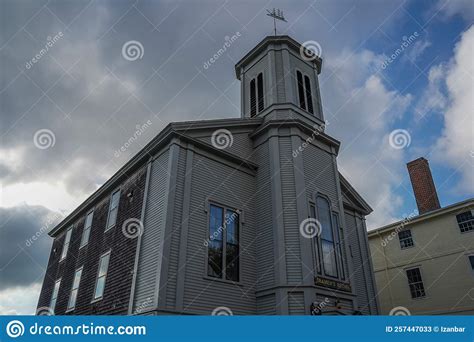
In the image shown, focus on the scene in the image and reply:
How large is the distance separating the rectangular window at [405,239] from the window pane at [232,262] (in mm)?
16181

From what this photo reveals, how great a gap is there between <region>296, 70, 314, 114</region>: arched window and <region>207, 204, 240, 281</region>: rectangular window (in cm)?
683

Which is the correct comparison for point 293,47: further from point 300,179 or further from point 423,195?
point 423,195

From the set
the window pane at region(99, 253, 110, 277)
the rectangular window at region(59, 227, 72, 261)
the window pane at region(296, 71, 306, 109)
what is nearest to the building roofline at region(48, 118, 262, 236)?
the window pane at region(296, 71, 306, 109)

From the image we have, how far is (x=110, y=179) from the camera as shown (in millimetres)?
16797

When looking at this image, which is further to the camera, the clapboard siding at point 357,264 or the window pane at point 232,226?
the clapboard siding at point 357,264

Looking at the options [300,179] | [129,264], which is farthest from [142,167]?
[300,179]

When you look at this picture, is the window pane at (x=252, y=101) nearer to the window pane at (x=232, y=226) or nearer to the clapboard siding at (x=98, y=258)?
the window pane at (x=232, y=226)

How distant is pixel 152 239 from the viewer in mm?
11844

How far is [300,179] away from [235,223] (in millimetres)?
3093

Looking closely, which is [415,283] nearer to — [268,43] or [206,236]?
[206,236]

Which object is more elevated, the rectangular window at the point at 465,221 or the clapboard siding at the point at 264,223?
the rectangular window at the point at 465,221

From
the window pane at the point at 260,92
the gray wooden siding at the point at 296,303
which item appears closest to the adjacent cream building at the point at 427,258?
the window pane at the point at 260,92

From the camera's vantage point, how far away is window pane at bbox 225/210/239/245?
12.8 m

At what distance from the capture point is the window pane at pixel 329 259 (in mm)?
12985
